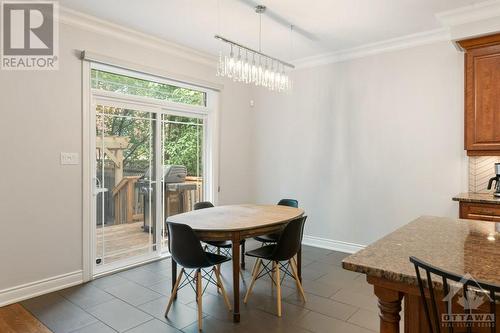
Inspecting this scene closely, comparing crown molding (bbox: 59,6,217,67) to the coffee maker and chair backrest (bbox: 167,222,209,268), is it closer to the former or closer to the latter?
chair backrest (bbox: 167,222,209,268)

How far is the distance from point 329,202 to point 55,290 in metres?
3.41

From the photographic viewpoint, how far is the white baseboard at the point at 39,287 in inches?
114

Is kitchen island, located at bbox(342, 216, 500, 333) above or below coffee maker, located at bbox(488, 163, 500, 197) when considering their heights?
below

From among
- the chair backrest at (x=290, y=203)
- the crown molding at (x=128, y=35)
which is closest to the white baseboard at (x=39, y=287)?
the chair backrest at (x=290, y=203)

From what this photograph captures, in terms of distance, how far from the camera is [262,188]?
534 centimetres

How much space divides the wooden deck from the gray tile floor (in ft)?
1.00

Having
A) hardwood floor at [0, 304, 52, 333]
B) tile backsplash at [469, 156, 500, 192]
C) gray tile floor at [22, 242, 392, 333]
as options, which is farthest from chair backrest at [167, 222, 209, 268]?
tile backsplash at [469, 156, 500, 192]

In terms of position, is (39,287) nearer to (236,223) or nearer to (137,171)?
(137,171)

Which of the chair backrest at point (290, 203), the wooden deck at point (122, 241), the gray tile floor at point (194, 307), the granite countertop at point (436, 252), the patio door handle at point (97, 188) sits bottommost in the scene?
the gray tile floor at point (194, 307)

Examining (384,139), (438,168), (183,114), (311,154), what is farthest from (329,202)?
(183,114)

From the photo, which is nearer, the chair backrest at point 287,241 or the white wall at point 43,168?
the chair backrest at point 287,241

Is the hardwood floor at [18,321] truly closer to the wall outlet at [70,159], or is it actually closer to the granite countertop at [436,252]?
the wall outlet at [70,159]

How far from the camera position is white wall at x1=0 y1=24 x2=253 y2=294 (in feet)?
9.54

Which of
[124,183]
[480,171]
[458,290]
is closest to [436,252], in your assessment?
[458,290]
